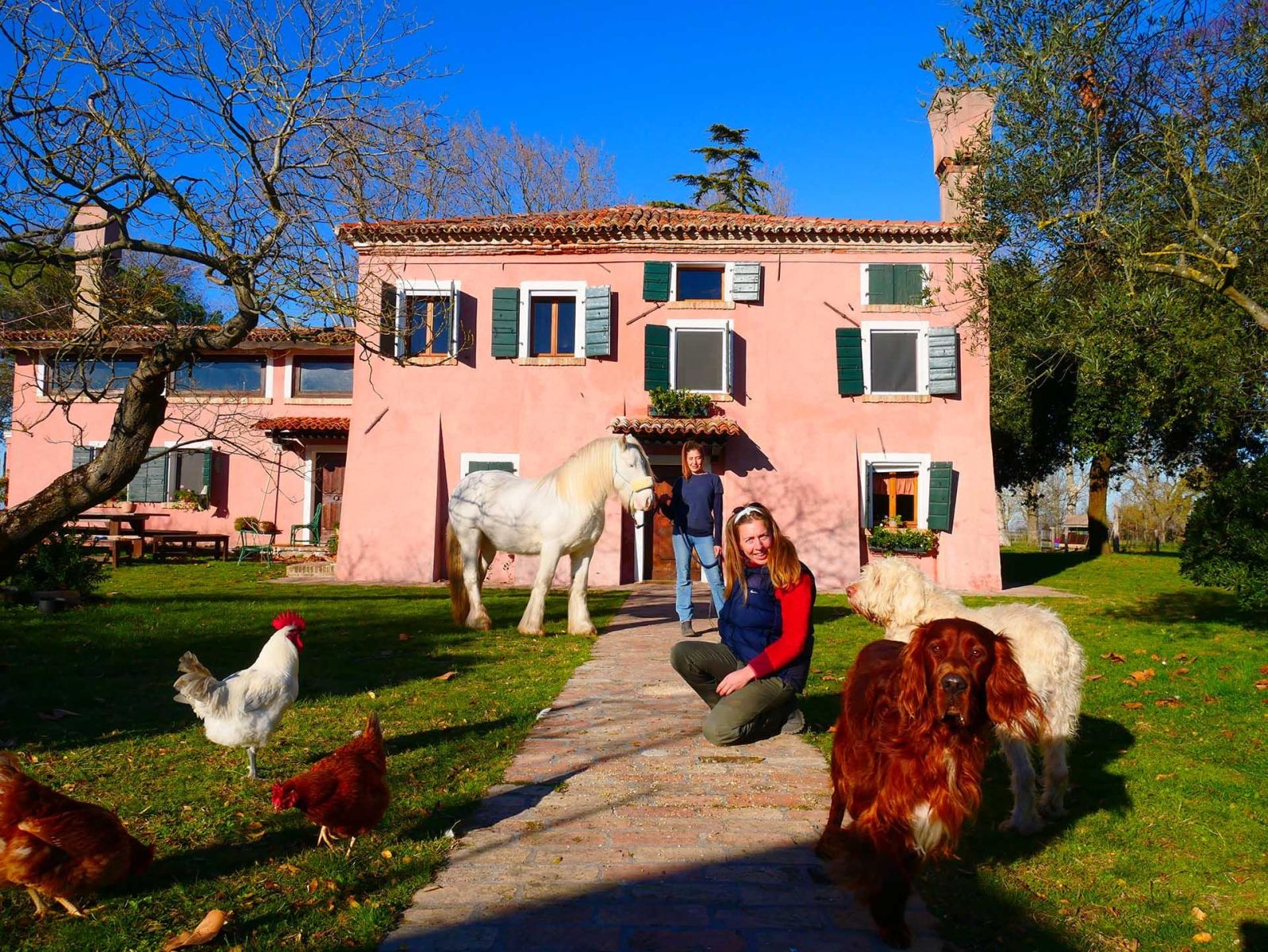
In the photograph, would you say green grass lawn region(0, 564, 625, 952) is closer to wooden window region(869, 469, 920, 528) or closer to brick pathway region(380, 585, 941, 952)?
brick pathway region(380, 585, 941, 952)

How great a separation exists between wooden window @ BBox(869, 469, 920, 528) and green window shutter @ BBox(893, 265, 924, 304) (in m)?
3.63

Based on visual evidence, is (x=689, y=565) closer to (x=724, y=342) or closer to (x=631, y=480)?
(x=631, y=480)

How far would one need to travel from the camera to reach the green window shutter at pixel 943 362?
17344 mm

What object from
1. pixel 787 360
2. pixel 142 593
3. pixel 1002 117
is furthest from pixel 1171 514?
pixel 142 593

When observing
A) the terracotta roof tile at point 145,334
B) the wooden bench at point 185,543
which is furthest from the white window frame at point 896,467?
the wooden bench at point 185,543

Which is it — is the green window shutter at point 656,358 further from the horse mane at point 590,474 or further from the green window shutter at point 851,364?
the horse mane at point 590,474

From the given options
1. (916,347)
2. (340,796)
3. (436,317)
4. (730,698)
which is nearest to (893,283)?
(916,347)

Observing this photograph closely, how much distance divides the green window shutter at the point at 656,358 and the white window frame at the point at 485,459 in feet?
10.2

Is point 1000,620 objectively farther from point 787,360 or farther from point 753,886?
point 787,360

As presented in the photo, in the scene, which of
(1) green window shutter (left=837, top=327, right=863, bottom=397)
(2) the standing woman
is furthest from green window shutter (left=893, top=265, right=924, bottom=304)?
(2) the standing woman

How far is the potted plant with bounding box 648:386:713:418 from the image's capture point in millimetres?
17141

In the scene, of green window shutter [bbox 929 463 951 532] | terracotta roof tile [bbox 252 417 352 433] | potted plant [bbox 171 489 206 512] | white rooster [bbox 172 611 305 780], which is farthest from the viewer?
potted plant [bbox 171 489 206 512]

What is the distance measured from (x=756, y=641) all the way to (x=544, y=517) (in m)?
5.03

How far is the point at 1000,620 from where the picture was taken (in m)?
4.46
